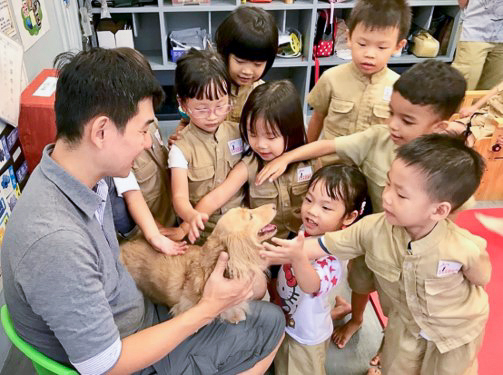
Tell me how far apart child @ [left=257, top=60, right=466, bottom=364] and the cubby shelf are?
2460 mm

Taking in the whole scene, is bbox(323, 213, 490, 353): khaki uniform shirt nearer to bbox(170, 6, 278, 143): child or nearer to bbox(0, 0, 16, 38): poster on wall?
bbox(170, 6, 278, 143): child

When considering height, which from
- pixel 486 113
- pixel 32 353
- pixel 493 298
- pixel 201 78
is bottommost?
pixel 493 298

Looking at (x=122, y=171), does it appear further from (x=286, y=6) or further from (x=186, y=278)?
(x=286, y=6)

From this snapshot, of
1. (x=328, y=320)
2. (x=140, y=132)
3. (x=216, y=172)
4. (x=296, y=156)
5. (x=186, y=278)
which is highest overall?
(x=140, y=132)

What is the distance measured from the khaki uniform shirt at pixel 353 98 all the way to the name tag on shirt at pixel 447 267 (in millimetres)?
884

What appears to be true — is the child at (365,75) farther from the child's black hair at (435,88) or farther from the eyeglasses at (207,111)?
the eyeglasses at (207,111)

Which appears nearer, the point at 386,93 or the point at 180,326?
the point at 180,326

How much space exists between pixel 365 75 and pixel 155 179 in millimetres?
1089

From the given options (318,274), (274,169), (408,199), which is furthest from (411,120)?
(318,274)

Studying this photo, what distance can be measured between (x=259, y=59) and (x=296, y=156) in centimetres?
52

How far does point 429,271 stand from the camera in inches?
51.7

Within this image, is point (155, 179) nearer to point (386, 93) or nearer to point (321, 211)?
point (321, 211)

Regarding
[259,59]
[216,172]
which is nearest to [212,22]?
[259,59]

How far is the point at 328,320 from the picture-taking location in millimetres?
1666
